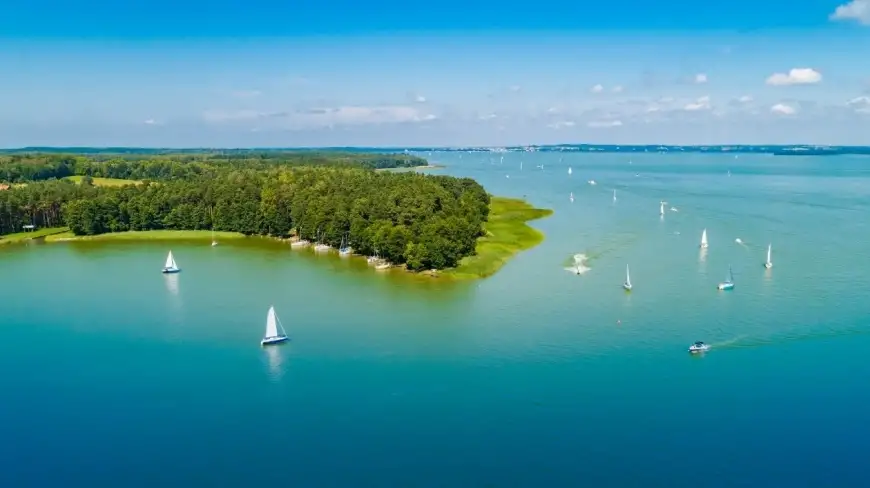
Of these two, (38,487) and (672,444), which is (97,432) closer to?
(38,487)

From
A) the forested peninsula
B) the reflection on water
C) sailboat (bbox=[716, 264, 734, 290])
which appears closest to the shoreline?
the forested peninsula

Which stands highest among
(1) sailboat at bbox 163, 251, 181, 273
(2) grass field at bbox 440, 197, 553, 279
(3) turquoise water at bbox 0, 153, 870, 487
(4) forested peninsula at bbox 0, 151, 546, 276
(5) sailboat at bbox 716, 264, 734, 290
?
(4) forested peninsula at bbox 0, 151, 546, 276

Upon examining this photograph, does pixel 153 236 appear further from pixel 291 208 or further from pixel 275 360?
pixel 275 360

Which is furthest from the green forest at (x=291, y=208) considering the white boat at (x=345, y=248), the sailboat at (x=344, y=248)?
the white boat at (x=345, y=248)

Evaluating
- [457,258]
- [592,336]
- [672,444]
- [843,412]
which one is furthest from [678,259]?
[672,444]

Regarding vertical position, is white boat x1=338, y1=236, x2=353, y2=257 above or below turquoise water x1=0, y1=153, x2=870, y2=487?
above

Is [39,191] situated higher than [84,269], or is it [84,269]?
[39,191]

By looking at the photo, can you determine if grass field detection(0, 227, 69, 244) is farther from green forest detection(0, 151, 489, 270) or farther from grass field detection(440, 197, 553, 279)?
grass field detection(440, 197, 553, 279)
